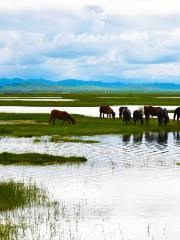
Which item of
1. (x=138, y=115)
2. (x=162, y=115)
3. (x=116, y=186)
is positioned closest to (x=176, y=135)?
(x=162, y=115)

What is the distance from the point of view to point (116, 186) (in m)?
18.7

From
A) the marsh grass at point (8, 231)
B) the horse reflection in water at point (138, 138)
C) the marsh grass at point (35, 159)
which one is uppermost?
the horse reflection in water at point (138, 138)

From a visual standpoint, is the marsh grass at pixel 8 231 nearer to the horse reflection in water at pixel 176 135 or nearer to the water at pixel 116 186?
the water at pixel 116 186

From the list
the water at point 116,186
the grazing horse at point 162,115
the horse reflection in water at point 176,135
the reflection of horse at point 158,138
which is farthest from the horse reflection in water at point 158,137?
the grazing horse at point 162,115

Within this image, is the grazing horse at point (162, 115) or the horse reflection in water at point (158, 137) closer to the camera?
the horse reflection in water at point (158, 137)

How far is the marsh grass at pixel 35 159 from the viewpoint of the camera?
2408 centimetres

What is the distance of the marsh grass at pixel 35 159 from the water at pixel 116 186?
3.25 feet

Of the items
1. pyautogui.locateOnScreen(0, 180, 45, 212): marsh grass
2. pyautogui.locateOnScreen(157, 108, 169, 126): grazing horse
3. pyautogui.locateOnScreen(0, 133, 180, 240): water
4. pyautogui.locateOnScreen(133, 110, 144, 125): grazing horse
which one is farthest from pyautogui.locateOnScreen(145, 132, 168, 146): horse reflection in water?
pyautogui.locateOnScreen(0, 180, 45, 212): marsh grass

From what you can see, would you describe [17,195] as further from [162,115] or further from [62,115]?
[162,115]

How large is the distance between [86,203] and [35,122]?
99.3 ft

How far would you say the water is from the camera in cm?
1378

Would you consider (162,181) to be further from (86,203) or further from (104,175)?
(86,203)

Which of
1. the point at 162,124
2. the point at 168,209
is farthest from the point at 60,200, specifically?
the point at 162,124

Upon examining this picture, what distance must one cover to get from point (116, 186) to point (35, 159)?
6928 mm
